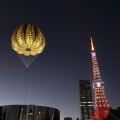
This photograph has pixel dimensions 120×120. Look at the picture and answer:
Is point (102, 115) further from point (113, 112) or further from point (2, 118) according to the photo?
point (2, 118)

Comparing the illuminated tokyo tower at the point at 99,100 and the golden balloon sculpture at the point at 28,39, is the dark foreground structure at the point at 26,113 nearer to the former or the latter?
the golden balloon sculpture at the point at 28,39

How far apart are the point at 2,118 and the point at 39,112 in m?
0.64

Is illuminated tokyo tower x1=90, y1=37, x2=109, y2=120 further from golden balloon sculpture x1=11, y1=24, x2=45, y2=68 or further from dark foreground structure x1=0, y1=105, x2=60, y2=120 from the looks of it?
dark foreground structure x1=0, y1=105, x2=60, y2=120

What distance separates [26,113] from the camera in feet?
10.0

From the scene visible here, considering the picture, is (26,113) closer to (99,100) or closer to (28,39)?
(28,39)

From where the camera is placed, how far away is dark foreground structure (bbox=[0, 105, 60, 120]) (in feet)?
9.84

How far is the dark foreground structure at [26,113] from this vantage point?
9.84 feet

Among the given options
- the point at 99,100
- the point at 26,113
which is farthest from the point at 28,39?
the point at 99,100

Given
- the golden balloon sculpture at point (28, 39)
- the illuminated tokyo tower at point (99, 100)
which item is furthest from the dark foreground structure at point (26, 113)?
the illuminated tokyo tower at point (99, 100)

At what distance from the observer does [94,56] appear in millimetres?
97312

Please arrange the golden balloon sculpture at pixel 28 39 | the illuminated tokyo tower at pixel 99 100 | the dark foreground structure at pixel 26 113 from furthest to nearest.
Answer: the illuminated tokyo tower at pixel 99 100
the golden balloon sculpture at pixel 28 39
the dark foreground structure at pixel 26 113

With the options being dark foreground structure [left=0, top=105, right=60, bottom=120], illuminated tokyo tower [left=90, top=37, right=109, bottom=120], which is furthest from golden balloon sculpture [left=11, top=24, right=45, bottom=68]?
illuminated tokyo tower [left=90, top=37, right=109, bottom=120]

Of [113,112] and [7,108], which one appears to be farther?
[113,112]

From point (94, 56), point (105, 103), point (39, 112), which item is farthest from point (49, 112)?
point (94, 56)
